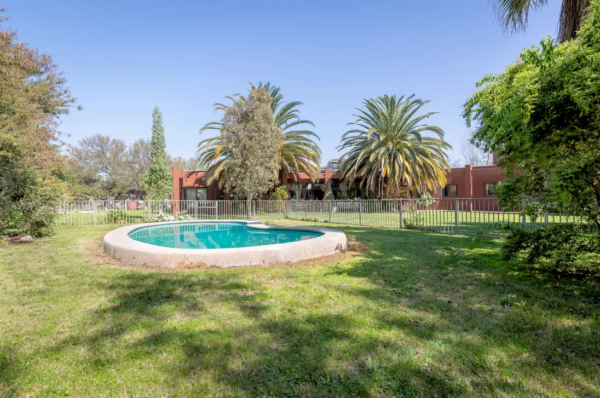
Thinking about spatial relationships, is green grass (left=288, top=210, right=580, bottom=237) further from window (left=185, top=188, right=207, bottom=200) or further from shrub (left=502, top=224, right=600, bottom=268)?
window (left=185, top=188, right=207, bottom=200)

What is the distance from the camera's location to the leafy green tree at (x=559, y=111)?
3.15 metres

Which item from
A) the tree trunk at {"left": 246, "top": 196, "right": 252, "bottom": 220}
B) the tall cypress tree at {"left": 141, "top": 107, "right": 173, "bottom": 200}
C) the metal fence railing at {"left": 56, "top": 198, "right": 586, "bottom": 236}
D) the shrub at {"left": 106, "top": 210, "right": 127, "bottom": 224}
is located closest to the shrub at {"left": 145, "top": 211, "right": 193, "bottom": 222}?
the metal fence railing at {"left": 56, "top": 198, "right": 586, "bottom": 236}

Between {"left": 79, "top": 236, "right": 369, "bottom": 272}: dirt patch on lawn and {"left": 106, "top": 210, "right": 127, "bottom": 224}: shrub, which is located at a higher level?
{"left": 106, "top": 210, "right": 127, "bottom": 224}: shrub

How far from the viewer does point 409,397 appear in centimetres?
200

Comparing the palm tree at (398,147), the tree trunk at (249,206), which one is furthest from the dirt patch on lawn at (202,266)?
the palm tree at (398,147)

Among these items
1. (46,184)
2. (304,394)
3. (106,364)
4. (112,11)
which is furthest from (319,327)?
(112,11)

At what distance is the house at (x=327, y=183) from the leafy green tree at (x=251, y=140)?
604 centimetres

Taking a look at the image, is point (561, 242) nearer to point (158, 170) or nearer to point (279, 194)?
point (279, 194)

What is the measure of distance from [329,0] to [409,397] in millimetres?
13115

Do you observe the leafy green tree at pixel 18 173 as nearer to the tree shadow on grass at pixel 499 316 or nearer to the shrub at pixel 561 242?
the tree shadow on grass at pixel 499 316

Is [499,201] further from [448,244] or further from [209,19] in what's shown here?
[209,19]

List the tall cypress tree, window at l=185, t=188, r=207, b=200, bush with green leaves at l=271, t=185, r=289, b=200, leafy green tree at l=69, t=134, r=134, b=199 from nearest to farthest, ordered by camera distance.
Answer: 1. bush with green leaves at l=271, t=185, r=289, b=200
2. window at l=185, t=188, r=207, b=200
3. the tall cypress tree
4. leafy green tree at l=69, t=134, r=134, b=199

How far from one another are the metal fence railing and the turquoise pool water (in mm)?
3349

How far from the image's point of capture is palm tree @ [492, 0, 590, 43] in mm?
6551
